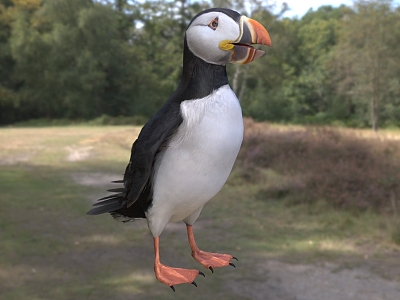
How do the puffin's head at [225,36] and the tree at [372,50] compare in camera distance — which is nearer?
the puffin's head at [225,36]

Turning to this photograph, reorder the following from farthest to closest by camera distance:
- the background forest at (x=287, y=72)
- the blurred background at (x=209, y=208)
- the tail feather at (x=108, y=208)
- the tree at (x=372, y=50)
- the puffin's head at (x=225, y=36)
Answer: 1. the tree at (x=372, y=50)
2. the background forest at (x=287, y=72)
3. the blurred background at (x=209, y=208)
4. the tail feather at (x=108, y=208)
5. the puffin's head at (x=225, y=36)

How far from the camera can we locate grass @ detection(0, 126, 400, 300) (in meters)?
6.54

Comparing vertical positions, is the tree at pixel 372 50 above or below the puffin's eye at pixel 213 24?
above

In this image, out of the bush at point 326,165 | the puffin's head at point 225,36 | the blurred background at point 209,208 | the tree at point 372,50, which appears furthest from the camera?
the tree at point 372,50

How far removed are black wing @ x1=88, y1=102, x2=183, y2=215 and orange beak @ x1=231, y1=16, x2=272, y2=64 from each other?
20 centimetres

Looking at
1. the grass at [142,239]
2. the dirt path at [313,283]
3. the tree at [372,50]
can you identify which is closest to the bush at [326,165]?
the grass at [142,239]

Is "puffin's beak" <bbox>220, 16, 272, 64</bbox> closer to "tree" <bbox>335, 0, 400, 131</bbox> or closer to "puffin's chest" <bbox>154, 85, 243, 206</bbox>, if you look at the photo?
"puffin's chest" <bbox>154, 85, 243, 206</bbox>

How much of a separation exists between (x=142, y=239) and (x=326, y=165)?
4582 mm

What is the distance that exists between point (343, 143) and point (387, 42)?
17713 millimetres

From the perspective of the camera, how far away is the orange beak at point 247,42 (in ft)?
3.29

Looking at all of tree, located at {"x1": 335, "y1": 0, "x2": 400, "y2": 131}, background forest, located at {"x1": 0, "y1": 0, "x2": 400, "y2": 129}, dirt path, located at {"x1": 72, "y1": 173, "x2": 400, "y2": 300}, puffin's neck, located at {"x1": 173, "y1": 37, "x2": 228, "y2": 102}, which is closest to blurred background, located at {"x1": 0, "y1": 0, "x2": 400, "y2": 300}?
dirt path, located at {"x1": 72, "y1": 173, "x2": 400, "y2": 300}

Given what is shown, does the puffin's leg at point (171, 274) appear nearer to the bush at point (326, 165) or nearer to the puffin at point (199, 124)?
the puffin at point (199, 124)

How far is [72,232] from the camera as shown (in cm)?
867

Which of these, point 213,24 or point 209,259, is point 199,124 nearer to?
point 213,24
